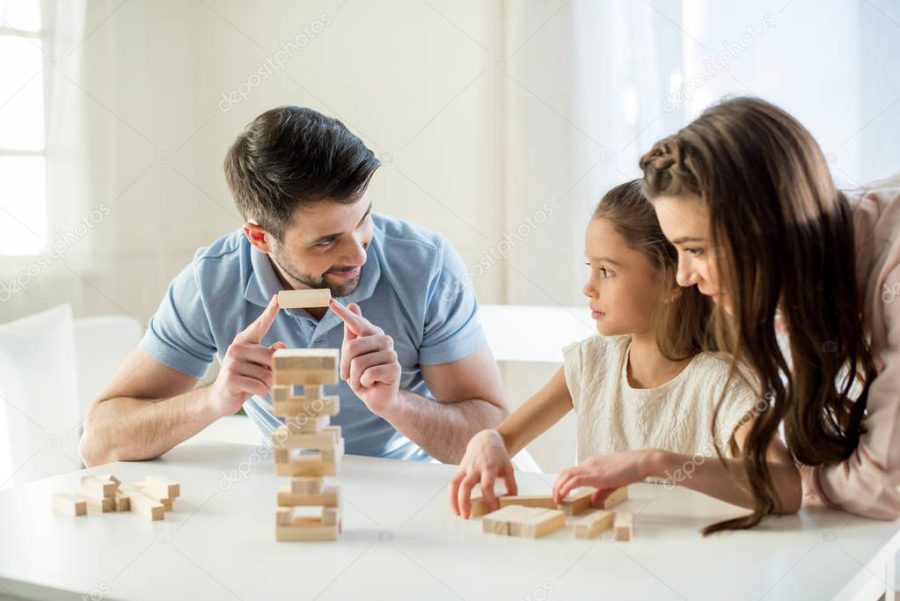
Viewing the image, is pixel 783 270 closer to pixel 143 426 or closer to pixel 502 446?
pixel 502 446

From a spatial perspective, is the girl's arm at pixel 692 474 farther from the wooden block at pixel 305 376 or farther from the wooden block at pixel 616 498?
the wooden block at pixel 305 376

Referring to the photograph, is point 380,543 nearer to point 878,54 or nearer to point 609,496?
point 609,496

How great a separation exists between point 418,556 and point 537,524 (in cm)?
18

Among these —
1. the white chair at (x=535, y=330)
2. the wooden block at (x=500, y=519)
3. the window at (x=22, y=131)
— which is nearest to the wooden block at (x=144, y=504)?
the wooden block at (x=500, y=519)

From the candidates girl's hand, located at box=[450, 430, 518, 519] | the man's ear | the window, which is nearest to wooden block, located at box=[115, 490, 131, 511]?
girl's hand, located at box=[450, 430, 518, 519]

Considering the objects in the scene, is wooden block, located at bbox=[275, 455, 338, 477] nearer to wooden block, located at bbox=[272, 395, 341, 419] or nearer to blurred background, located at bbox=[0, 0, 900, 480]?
wooden block, located at bbox=[272, 395, 341, 419]

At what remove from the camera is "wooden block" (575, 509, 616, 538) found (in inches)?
53.1

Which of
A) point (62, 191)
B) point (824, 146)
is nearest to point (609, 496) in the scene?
point (824, 146)

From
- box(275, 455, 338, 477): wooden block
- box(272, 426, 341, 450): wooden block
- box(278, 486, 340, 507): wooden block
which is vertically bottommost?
box(278, 486, 340, 507): wooden block

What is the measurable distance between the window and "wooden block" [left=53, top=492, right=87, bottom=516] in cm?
206

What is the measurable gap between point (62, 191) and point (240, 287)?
1.67m

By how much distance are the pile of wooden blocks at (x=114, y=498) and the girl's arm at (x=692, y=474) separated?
60 cm

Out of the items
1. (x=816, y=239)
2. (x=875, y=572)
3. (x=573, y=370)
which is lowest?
(x=875, y=572)

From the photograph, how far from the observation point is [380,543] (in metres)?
1.35
